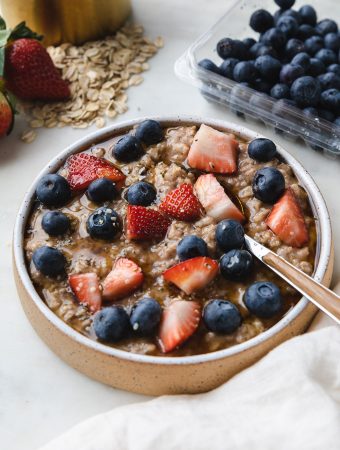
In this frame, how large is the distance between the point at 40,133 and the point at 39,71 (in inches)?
8.2

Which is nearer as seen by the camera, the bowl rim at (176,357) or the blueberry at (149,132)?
the bowl rim at (176,357)

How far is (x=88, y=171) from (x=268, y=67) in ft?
2.49

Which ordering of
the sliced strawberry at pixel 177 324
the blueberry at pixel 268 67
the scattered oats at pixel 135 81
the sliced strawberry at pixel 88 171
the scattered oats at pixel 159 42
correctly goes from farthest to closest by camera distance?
the scattered oats at pixel 159 42 < the scattered oats at pixel 135 81 < the blueberry at pixel 268 67 < the sliced strawberry at pixel 88 171 < the sliced strawberry at pixel 177 324

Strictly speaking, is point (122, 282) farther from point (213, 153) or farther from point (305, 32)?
point (305, 32)

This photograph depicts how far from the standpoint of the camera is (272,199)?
1787 millimetres

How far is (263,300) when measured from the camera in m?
1.54

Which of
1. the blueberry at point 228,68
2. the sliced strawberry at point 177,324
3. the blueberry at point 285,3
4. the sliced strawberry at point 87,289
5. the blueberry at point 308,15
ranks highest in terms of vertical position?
the blueberry at point 285,3

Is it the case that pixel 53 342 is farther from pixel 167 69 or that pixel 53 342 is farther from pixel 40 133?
pixel 167 69

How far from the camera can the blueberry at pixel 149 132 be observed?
1.96 m

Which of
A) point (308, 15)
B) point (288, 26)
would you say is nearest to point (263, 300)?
point (288, 26)

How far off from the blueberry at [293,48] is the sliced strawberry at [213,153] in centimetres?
58

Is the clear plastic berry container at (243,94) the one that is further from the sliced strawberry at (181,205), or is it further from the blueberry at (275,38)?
the sliced strawberry at (181,205)

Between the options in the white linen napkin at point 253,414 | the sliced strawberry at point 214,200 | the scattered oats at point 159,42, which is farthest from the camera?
the scattered oats at point 159,42

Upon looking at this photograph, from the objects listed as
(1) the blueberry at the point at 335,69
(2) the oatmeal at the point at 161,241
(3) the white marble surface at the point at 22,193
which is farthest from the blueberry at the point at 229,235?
(1) the blueberry at the point at 335,69
